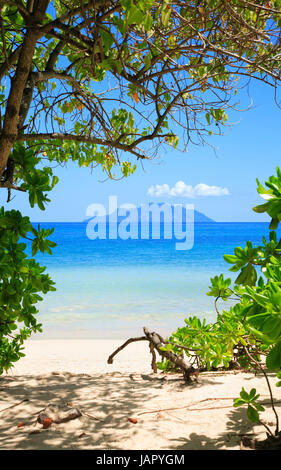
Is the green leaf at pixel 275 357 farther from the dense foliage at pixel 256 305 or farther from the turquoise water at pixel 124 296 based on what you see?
the turquoise water at pixel 124 296

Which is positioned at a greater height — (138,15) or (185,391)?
(138,15)

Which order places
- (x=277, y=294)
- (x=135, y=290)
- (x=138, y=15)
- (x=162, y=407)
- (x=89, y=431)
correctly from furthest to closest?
(x=135, y=290) < (x=162, y=407) < (x=89, y=431) < (x=138, y=15) < (x=277, y=294)

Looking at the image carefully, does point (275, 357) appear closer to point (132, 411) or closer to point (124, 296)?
point (132, 411)

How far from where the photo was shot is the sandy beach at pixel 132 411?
2381 mm

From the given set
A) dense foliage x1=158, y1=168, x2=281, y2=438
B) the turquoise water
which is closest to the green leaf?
dense foliage x1=158, y1=168, x2=281, y2=438

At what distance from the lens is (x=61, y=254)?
4006 cm

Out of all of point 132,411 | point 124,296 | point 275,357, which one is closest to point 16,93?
point 275,357

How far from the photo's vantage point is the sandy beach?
2.38m

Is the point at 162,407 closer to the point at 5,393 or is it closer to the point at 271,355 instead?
the point at 5,393

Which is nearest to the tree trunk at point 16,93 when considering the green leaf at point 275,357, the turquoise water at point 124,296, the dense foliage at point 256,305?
the dense foliage at point 256,305

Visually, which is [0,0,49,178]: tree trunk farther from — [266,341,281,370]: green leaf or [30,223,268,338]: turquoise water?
[30,223,268,338]: turquoise water

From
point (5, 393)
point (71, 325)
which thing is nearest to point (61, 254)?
point (71, 325)

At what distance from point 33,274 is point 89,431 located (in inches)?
42.4

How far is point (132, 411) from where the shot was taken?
290 centimetres
